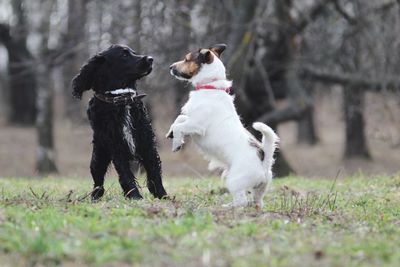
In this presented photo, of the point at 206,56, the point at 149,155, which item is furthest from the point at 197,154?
the point at 206,56

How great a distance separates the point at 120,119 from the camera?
27.0 ft

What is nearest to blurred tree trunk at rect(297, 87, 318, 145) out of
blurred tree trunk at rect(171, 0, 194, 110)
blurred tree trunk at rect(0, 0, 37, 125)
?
blurred tree trunk at rect(0, 0, 37, 125)

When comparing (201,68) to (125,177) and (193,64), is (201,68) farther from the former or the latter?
(125,177)

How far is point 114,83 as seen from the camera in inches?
331

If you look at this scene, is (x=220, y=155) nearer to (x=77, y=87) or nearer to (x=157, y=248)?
(x=77, y=87)

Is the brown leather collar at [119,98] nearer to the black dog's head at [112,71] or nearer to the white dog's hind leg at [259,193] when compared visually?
the black dog's head at [112,71]

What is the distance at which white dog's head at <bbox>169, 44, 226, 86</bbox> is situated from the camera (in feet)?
26.9

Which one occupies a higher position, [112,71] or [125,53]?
[125,53]

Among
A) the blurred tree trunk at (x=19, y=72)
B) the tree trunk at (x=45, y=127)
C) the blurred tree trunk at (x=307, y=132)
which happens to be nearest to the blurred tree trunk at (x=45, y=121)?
the tree trunk at (x=45, y=127)

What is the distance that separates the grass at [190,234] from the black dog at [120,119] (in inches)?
16.5

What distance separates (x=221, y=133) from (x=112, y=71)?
5.18ft

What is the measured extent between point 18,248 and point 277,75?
15260 millimetres

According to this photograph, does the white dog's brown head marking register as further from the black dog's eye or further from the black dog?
the black dog's eye

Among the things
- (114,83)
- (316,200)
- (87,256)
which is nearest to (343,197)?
(316,200)
